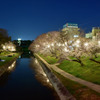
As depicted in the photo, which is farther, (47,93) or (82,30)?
(82,30)

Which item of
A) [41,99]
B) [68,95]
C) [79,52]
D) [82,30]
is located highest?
[82,30]

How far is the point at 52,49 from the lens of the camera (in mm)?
44250

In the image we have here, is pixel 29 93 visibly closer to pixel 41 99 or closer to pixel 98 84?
pixel 41 99

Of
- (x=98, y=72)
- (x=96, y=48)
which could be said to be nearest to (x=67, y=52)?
(x=96, y=48)

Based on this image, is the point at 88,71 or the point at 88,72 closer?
the point at 88,72

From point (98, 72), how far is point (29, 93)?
34.1 ft

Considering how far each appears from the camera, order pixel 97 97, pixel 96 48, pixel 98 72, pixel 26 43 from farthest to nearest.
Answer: pixel 26 43 < pixel 96 48 < pixel 98 72 < pixel 97 97

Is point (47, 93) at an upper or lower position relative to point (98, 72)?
lower

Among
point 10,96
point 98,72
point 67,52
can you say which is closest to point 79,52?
point 67,52

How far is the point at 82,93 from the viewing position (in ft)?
39.9

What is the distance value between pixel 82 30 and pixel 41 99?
3130cm

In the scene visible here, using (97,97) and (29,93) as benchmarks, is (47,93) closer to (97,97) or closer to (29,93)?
(29,93)

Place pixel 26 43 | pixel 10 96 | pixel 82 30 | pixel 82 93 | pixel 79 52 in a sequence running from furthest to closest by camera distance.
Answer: pixel 26 43 < pixel 82 30 < pixel 79 52 < pixel 10 96 < pixel 82 93

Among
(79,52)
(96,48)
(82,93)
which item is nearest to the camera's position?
(82,93)
